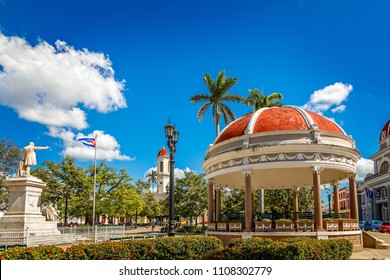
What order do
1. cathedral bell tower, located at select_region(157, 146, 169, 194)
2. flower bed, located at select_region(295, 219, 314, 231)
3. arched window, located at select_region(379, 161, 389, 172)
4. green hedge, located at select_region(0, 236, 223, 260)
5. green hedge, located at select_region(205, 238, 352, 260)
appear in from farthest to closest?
cathedral bell tower, located at select_region(157, 146, 169, 194)
arched window, located at select_region(379, 161, 389, 172)
flower bed, located at select_region(295, 219, 314, 231)
green hedge, located at select_region(205, 238, 352, 260)
green hedge, located at select_region(0, 236, 223, 260)

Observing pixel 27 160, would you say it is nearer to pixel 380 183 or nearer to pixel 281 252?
pixel 281 252

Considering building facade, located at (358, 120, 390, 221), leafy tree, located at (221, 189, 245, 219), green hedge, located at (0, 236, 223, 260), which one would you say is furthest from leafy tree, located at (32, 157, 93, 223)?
building facade, located at (358, 120, 390, 221)

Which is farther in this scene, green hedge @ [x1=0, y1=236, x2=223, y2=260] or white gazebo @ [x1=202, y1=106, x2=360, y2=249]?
white gazebo @ [x1=202, y1=106, x2=360, y2=249]

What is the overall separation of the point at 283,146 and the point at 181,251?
9.78 metres

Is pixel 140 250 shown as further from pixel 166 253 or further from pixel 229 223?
pixel 229 223

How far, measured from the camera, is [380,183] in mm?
67188

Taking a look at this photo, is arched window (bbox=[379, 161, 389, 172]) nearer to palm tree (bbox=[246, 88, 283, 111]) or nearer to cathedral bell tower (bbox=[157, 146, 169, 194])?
palm tree (bbox=[246, 88, 283, 111])

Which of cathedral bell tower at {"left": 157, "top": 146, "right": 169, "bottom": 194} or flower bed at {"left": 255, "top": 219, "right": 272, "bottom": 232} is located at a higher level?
cathedral bell tower at {"left": 157, "top": 146, "right": 169, "bottom": 194}

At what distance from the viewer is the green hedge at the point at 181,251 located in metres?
9.84

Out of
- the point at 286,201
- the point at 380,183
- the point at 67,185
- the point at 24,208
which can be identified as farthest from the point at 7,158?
the point at 380,183

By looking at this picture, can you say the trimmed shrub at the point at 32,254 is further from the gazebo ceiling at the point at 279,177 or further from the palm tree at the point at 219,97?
the palm tree at the point at 219,97

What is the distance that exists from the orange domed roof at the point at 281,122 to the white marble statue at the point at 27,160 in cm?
1353

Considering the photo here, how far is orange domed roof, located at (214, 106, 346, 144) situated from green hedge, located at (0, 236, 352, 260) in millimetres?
9131

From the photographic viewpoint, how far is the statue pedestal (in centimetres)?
2367
